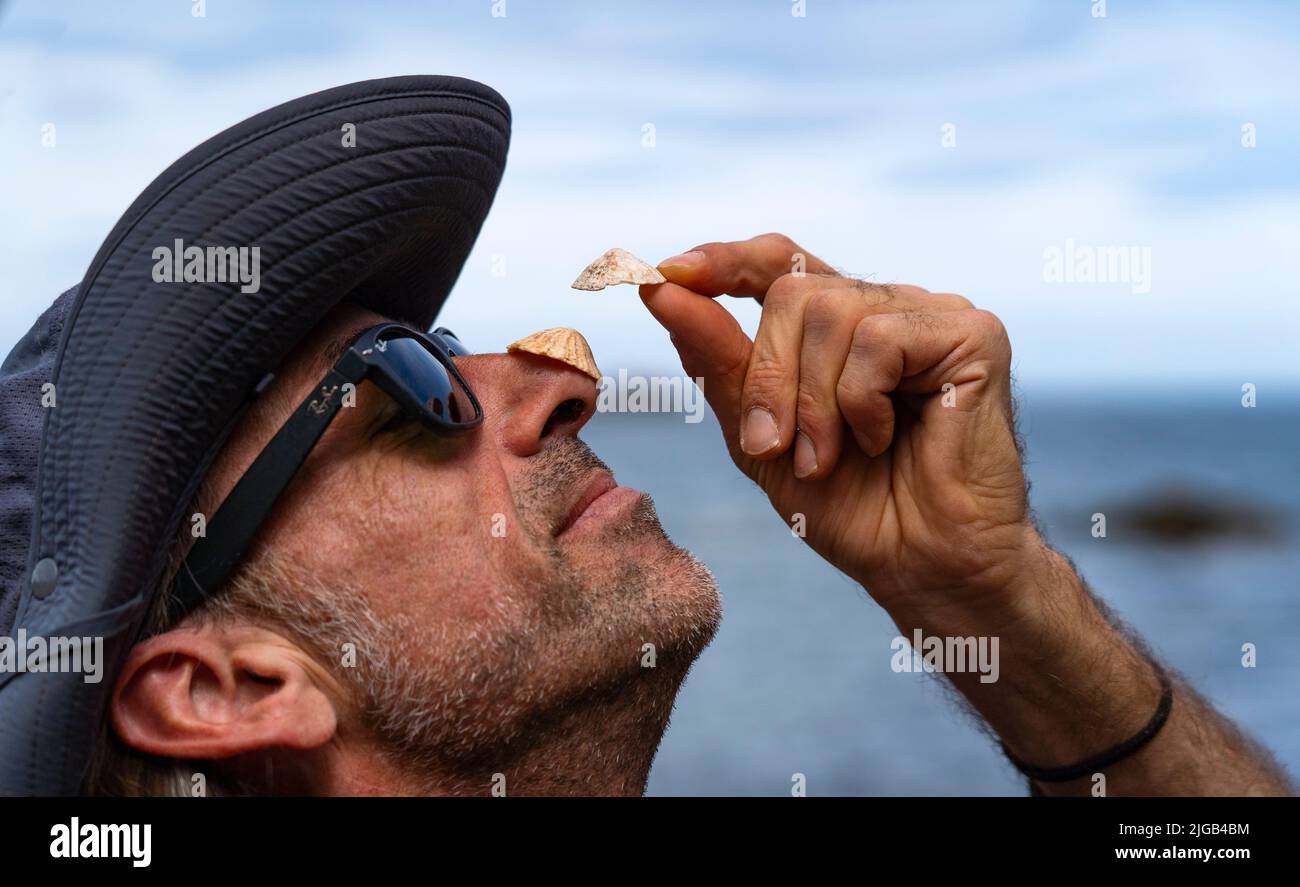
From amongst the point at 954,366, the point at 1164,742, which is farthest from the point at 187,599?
the point at 1164,742

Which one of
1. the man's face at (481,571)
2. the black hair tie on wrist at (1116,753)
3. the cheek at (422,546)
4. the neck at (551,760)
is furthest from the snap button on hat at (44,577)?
the black hair tie on wrist at (1116,753)

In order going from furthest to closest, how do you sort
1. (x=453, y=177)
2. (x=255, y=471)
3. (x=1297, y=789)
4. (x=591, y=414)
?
(x=1297, y=789) < (x=591, y=414) < (x=453, y=177) < (x=255, y=471)

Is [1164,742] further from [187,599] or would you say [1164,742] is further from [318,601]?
[187,599]

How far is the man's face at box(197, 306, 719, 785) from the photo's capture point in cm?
225

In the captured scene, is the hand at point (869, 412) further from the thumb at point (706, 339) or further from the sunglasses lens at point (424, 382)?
the sunglasses lens at point (424, 382)

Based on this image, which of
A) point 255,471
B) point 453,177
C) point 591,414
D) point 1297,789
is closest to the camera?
point 255,471

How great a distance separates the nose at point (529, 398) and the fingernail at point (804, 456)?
0.47 metres

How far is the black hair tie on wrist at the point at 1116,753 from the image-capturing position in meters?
2.87

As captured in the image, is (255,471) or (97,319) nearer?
(97,319)

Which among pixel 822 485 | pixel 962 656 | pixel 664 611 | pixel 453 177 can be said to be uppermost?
pixel 453 177

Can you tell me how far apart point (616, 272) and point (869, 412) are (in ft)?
2.03

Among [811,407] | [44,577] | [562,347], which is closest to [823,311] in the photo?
[811,407]

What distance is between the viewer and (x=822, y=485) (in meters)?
2.78

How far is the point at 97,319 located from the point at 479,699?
101 centimetres
